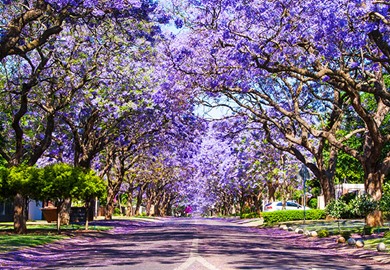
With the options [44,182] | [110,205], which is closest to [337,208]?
[44,182]

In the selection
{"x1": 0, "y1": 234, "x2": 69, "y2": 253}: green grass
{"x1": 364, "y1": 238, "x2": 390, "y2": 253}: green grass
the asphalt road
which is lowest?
the asphalt road

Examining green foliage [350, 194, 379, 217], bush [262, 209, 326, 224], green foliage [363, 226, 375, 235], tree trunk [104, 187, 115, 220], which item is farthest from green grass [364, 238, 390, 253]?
tree trunk [104, 187, 115, 220]

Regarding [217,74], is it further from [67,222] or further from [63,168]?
[67,222]

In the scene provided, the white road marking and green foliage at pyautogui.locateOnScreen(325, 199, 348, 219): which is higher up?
green foliage at pyautogui.locateOnScreen(325, 199, 348, 219)

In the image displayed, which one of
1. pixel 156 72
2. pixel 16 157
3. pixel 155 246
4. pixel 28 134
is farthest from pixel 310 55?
pixel 28 134

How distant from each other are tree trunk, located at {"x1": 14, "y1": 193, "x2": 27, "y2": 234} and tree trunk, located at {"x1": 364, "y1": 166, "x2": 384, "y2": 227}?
14.2 m

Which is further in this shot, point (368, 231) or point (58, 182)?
point (58, 182)

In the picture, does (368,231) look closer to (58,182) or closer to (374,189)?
(374,189)

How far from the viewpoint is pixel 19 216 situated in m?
26.6

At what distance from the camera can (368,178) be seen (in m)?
25.8

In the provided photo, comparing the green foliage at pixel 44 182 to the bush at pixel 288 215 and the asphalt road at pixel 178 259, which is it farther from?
the bush at pixel 288 215

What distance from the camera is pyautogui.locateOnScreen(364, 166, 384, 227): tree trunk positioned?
2555cm

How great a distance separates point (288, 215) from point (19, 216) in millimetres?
21351

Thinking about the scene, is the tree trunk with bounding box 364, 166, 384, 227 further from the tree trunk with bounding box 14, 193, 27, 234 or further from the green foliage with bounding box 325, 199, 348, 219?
the tree trunk with bounding box 14, 193, 27, 234
